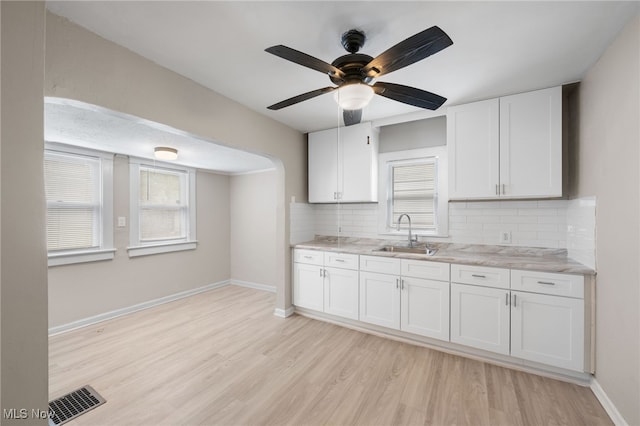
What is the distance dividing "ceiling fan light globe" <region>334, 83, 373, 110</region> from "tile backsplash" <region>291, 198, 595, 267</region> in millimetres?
1971

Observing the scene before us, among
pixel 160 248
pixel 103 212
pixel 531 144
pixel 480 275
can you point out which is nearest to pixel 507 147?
pixel 531 144

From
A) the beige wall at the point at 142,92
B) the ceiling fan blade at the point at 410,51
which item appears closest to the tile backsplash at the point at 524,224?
the beige wall at the point at 142,92

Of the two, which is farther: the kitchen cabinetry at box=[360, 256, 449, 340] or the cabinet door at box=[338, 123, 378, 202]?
the cabinet door at box=[338, 123, 378, 202]

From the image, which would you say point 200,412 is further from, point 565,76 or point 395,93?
point 565,76

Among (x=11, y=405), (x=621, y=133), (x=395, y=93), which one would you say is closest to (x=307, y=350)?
(x=11, y=405)

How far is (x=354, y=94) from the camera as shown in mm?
1625

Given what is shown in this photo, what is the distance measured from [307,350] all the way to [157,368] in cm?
135

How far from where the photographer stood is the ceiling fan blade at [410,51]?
1186 mm

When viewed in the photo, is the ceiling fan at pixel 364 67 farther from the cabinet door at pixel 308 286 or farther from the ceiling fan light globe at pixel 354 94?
the cabinet door at pixel 308 286

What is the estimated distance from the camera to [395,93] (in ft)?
5.68

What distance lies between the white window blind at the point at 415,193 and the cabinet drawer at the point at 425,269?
29.2 inches

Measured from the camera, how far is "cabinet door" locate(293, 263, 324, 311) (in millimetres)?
3293

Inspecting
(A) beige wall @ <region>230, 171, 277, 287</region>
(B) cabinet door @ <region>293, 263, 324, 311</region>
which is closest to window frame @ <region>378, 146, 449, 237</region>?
(B) cabinet door @ <region>293, 263, 324, 311</region>

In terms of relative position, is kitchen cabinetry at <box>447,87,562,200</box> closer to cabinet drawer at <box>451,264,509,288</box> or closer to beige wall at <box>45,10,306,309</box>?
cabinet drawer at <box>451,264,509,288</box>
